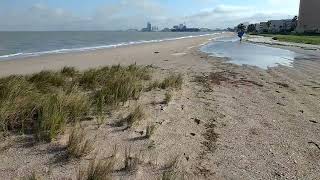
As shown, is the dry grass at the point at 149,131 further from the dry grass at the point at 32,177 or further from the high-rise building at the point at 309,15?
the high-rise building at the point at 309,15

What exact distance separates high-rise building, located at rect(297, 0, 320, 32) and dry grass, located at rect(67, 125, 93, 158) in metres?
150

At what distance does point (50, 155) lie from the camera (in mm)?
5047

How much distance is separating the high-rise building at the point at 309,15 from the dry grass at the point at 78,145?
15035 cm

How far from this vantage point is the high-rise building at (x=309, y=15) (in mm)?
146988

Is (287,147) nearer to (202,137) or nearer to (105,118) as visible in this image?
(202,137)

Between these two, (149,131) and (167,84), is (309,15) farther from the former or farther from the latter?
(149,131)

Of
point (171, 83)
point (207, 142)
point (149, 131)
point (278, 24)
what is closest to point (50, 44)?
point (171, 83)

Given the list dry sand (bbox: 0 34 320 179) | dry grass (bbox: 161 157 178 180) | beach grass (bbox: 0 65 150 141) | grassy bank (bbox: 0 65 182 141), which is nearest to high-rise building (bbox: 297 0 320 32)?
dry sand (bbox: 0 34 320 179)

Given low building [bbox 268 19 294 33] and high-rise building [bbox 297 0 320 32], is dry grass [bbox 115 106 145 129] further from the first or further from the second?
low building [bbox 268 19 294 33]

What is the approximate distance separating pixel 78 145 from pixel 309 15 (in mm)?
158345

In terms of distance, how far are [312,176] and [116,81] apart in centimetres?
507

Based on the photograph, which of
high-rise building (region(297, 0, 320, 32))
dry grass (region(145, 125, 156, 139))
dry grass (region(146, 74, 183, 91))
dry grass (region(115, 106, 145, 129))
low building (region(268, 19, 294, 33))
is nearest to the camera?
dry grass (region(145, 125, 156, 139))

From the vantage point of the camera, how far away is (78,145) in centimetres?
516

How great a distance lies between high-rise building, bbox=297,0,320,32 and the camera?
147 m
